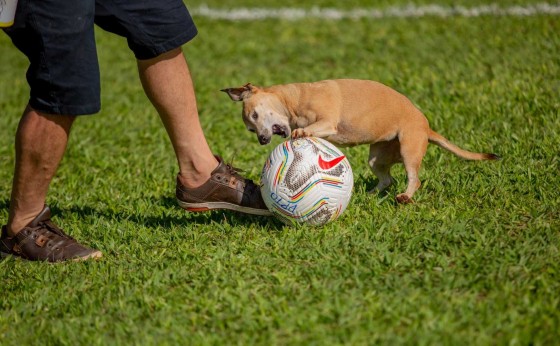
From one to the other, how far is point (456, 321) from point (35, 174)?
→ 229 cm

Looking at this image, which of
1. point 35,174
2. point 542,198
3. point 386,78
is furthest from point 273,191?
point 386,78

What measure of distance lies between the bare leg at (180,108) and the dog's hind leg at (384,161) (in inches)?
44.9

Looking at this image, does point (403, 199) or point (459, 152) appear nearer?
point (403, 199)

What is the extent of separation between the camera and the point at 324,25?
10.1 meters

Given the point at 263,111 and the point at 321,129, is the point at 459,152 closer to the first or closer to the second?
the point at 321,129

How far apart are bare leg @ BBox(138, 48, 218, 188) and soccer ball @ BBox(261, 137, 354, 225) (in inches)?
16.7

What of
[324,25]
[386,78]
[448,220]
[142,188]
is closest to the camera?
[448,220]

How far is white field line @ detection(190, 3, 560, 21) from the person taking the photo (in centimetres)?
935

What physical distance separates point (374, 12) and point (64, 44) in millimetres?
7136

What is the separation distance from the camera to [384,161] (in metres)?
5.15

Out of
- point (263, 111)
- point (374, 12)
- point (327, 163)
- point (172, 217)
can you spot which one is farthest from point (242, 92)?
point (374, 12)

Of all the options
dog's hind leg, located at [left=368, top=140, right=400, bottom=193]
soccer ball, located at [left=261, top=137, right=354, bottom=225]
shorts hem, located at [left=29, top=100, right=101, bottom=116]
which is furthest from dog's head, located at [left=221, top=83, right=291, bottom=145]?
shorts hem, located at [left=29, top=100, right=101, bottom=116]

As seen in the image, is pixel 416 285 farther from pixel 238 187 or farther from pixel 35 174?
pixel 35 174

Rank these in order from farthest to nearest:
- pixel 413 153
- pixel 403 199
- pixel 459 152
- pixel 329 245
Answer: pixel 459 152 → pixel 413 153 → pixel 403 199 → pixel 329 245
